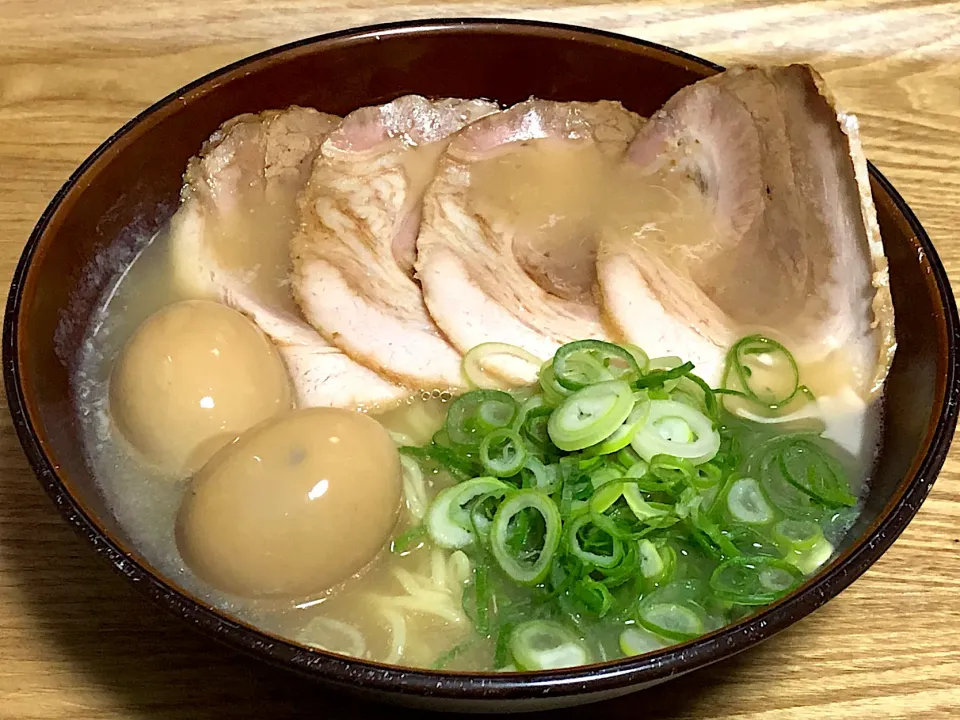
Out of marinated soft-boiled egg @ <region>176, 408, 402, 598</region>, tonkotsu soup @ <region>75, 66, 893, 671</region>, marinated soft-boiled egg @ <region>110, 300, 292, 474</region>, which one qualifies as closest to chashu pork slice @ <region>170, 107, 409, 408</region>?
tonkotsu soup @ <region>75, 66, 893, 671</region>

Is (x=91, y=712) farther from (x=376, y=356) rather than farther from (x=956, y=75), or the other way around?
(x=956, y=75)

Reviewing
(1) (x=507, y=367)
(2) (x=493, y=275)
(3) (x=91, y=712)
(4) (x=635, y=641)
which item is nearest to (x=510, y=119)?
(2) (x=493, y=275)

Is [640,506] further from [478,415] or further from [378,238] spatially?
[378,238]

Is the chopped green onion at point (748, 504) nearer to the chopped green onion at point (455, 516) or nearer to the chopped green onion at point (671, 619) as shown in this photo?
the chopped green onion at point (671, 619)

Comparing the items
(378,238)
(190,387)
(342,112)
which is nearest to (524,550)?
(190,387)

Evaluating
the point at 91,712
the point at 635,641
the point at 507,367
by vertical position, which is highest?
the point at 507,367

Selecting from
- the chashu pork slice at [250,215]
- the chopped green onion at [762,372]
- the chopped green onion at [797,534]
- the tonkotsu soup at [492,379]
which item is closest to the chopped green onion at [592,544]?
the tonkotsu soup at [492,379]

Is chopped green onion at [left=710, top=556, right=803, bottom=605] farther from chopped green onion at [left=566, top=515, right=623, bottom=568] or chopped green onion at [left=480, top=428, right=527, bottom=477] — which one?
chopped green onion at [left=480, top=428, right=527, bottom=477]
